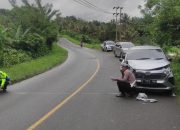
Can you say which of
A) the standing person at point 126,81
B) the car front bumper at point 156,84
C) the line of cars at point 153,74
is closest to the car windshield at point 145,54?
the line of cars at point 153,74

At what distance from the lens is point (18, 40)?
119 ft

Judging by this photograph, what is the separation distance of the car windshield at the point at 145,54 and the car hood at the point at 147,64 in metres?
0.71

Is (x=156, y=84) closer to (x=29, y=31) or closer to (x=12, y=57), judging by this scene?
(x=12, y=57)

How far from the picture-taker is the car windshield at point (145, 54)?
1678cm

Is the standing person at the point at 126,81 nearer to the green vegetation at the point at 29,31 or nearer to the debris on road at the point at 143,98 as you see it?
the debris on road at the point at 143,98

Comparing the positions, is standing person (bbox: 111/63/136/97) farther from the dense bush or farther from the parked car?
the dense bush

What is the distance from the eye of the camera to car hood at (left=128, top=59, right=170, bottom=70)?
1506 centimetres

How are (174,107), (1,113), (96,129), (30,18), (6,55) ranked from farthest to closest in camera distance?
(30,18), (6,55), (174,107), (1,113), (96,129)

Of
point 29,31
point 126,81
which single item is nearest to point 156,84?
point 126,81

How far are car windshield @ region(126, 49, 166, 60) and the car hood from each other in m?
0.71

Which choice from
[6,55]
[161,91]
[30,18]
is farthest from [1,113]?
[30,18]

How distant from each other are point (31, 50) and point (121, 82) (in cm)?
2509

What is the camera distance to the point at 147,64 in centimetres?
1542

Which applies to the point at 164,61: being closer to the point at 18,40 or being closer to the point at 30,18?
the point at 18,40
